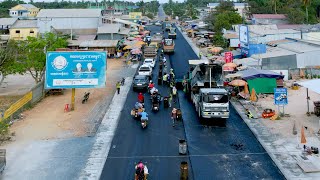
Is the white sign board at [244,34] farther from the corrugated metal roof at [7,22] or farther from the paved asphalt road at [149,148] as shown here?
the corrugated metal roof at [7,22]

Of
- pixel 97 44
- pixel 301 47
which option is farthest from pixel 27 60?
pixel 301 47

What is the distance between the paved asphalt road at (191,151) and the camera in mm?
18531

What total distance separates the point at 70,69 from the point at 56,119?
3911 mm

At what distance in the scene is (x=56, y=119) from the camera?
2895cm

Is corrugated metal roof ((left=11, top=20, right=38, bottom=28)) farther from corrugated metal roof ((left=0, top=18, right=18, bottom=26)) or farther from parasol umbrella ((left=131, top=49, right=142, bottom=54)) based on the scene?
parasol umbrella ((left=131, top=49, right=142, bottom=54))

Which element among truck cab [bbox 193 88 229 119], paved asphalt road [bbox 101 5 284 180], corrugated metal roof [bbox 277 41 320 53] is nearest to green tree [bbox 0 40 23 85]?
paved asphalt road [bbox 101 5 284 180]

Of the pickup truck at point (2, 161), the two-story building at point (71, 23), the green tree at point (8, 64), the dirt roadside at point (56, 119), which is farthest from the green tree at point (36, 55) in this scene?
the two-story building at point (71, 23)

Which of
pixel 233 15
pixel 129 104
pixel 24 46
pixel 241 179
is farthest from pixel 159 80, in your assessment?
pixel 233 15

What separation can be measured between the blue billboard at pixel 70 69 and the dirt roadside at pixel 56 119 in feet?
7.21

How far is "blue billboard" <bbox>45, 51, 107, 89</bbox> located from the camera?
30.3m

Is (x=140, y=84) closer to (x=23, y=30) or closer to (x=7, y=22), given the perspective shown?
(x=23, y=30)

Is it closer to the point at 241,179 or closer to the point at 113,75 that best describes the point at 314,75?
the point at 113,75

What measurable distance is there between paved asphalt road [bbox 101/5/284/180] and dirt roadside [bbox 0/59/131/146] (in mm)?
3094

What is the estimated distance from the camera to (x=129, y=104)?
1291 inches
